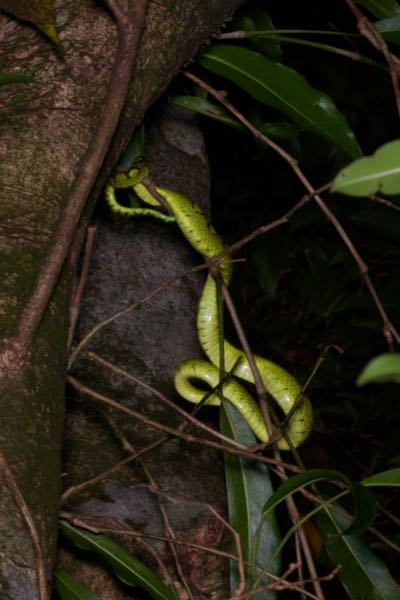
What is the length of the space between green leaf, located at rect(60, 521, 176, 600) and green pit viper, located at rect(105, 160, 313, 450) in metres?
0.49

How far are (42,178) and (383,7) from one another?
113 centimetres

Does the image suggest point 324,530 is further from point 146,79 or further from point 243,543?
point 146,79

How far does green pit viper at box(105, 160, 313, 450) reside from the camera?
1.90m

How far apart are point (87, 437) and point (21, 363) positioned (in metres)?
0.64

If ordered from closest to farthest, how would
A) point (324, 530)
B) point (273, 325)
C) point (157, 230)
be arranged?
point (324, 530), point (157, 230), point (273, 325)

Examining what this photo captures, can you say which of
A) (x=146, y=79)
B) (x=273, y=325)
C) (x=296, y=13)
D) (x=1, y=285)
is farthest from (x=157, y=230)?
(x=273, y=325)

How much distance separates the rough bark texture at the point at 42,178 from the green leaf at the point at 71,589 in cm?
32

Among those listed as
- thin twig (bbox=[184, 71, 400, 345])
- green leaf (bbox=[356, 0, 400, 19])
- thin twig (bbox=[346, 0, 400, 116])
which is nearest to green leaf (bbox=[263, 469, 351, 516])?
thin twig (bbox=[184, 71, 400, 345])

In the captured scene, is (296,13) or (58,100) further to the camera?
(296,13)

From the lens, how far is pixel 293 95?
1.92m

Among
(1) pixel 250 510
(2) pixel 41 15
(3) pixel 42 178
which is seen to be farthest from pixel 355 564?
(2) pixel 41 15

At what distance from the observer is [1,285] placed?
1.14 m

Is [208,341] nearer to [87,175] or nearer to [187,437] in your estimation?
[187,437]

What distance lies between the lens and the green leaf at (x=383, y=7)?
2031 millimetres
